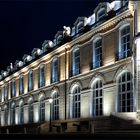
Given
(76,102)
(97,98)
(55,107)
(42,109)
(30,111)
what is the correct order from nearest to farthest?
1. (97,98)
2. (76,102)
3. (55,107)
4. (42,109)
5. (30,111)

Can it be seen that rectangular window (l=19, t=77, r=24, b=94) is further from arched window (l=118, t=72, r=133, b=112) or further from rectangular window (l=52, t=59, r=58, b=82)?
arched window (l=118, t=72, r=133, b=112)

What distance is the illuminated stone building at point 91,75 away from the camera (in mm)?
30694

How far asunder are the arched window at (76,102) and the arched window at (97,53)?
13.6 feet

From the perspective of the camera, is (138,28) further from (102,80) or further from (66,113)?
(66,113)

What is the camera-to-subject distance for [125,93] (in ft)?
104

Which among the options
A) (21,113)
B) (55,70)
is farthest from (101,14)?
(21,113)

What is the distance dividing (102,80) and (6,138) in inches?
587

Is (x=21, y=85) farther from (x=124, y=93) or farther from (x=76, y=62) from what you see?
(x=124, y=93)

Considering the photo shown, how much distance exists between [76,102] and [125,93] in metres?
8.91

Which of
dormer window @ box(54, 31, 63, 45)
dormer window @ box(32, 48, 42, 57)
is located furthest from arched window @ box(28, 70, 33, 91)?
dormer window @ box(54, 31, 63, 45)

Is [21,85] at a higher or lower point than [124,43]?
lower

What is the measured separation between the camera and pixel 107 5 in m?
35.3

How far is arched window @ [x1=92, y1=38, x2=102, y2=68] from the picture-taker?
36.1 meters

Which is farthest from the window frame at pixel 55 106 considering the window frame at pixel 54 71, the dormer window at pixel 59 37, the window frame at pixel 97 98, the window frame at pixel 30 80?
the window frame at pixel 30 80
